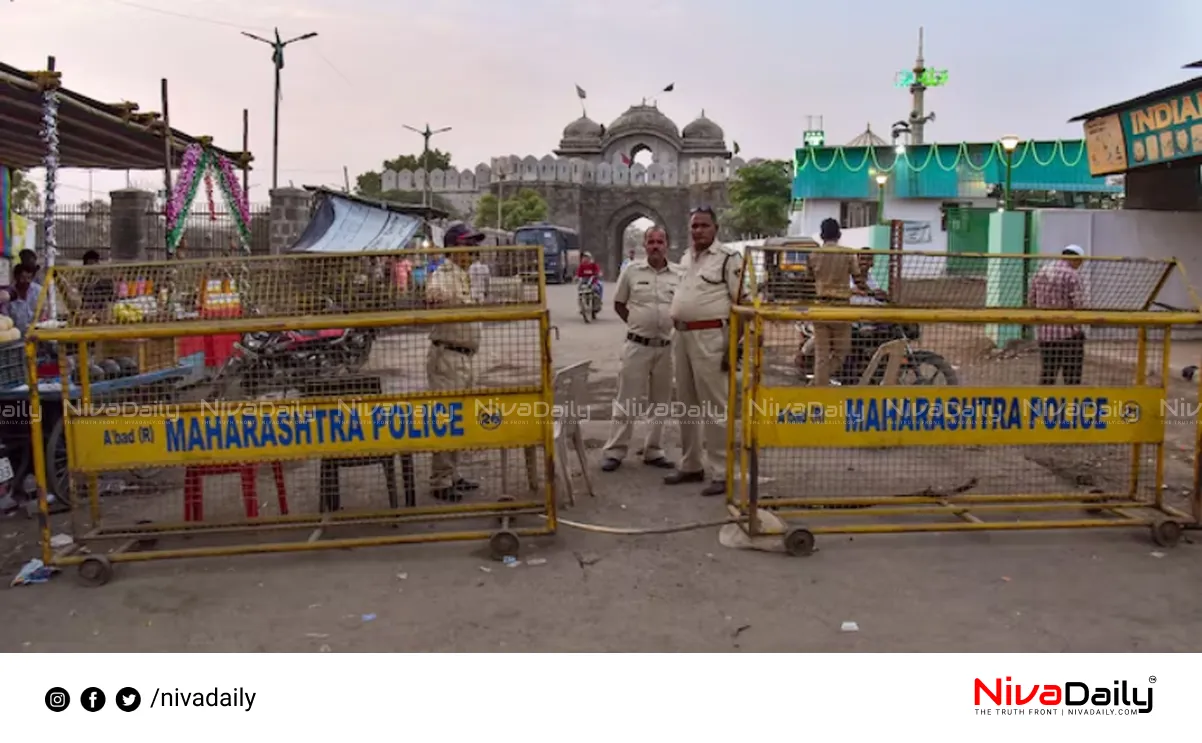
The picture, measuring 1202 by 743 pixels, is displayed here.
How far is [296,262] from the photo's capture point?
15.1 feet

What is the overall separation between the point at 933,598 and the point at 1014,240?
1108 centimetres

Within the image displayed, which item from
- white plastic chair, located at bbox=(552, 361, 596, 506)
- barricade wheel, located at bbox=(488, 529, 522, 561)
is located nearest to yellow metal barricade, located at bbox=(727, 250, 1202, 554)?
white plastic chair, located at bbox=(552, 361, 596, 506)

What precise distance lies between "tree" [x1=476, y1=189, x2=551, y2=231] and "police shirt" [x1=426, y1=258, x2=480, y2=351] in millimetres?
39509

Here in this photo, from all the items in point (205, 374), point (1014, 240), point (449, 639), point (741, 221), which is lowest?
point (449, 639)

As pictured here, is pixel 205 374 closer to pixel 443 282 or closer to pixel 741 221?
pixel 443 282

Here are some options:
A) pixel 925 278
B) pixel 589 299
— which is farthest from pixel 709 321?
pixel 589 299

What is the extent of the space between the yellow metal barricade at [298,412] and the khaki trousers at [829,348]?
222cm

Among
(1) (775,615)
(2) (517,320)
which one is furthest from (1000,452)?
(2) (517,320)

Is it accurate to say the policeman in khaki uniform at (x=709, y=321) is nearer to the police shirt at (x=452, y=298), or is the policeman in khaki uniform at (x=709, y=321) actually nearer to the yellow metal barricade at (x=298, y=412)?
the yellow metal barricade at (x=298, y=412)

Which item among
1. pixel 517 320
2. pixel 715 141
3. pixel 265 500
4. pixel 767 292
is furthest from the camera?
pixel 715 141

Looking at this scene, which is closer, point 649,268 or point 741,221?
point 649,268

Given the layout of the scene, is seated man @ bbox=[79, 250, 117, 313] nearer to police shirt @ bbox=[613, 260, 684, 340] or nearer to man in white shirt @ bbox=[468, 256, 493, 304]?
man in white shirt @ bbox=[468, 256, 493, 304]

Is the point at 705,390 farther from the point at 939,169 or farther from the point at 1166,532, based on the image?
the point at 939,169
